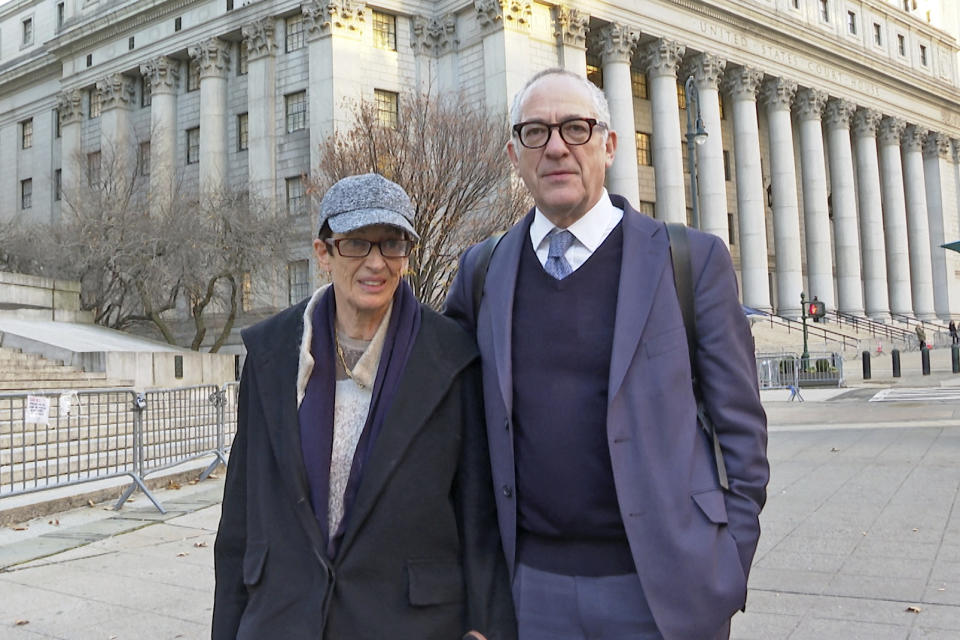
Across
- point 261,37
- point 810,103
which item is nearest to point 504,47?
point 261,37

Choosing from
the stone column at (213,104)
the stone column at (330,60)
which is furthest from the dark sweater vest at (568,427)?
the stone column at (213,104)

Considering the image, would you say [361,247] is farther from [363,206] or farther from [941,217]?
[941,217]

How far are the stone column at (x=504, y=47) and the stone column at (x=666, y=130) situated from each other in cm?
826

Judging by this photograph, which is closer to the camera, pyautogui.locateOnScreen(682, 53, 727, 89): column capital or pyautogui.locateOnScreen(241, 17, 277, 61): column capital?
pyautogui.locateOnScreen(241, 17, 277, 61): column capital

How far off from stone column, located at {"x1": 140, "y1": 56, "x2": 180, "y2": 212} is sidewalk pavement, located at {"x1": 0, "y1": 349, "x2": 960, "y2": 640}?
1195 inches

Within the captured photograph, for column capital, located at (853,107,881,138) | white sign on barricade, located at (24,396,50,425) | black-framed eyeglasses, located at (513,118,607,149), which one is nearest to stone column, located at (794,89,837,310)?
column capital, located at (853,107,881,138)

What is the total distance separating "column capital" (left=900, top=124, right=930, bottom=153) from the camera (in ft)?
180

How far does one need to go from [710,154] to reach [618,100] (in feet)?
20.4

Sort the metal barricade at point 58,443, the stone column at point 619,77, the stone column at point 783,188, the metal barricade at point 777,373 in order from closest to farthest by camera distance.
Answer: the metal barricade at point 58,443, the metal barricade at point 777,373, the stone column at point 619,77, the stone column at point 783,188

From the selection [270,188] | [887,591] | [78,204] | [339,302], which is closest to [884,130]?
[270,188]

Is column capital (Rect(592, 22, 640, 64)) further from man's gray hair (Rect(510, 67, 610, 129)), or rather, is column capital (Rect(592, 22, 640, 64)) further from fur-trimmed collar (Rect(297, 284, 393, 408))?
fur-trimmed collar (Rect(297, 284, 393, 408))

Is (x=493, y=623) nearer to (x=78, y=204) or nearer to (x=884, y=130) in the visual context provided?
(x=78, y=204)

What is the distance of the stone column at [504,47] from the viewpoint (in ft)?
109

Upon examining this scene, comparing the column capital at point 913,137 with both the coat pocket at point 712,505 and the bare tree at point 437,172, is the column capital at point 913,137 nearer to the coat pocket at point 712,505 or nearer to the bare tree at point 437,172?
the bare tree at point 437,172
